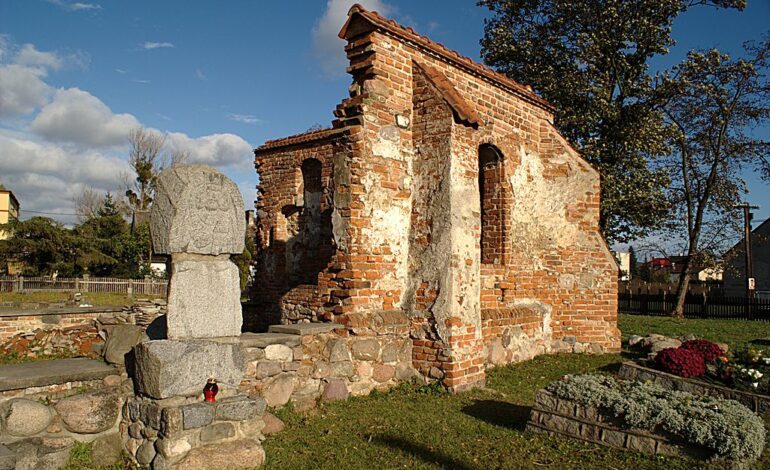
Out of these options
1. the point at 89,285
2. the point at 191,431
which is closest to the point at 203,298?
the point at 191,431

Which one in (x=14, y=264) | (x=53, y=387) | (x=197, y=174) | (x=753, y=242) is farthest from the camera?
(x=753, y=242)

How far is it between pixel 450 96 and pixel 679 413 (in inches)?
193

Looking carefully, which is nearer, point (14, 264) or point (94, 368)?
point (94, 368)

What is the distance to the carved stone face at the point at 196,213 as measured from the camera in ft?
15.4

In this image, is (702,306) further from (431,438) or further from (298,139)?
(431,438)

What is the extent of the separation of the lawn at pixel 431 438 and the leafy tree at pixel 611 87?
360 inches

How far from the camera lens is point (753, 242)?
3691 cm

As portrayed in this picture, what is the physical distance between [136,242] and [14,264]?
6526 millimetres

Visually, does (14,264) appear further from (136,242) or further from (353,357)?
(353,357)

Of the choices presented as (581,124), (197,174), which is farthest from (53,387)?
(581,124)

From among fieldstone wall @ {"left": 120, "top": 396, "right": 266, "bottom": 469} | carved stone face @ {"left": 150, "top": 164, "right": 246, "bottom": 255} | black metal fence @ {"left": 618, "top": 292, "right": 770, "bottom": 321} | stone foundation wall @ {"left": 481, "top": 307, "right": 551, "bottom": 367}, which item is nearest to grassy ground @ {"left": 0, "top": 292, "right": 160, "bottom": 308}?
stone foundation wall @ {"left": 481, "top": 307, "right": 551, "bottom": 367}

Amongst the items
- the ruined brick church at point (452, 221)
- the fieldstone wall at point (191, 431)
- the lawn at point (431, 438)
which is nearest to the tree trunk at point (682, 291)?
the ruined brick church at point (452, 221)

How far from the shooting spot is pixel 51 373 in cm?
457

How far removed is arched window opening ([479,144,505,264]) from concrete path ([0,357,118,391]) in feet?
22.8
